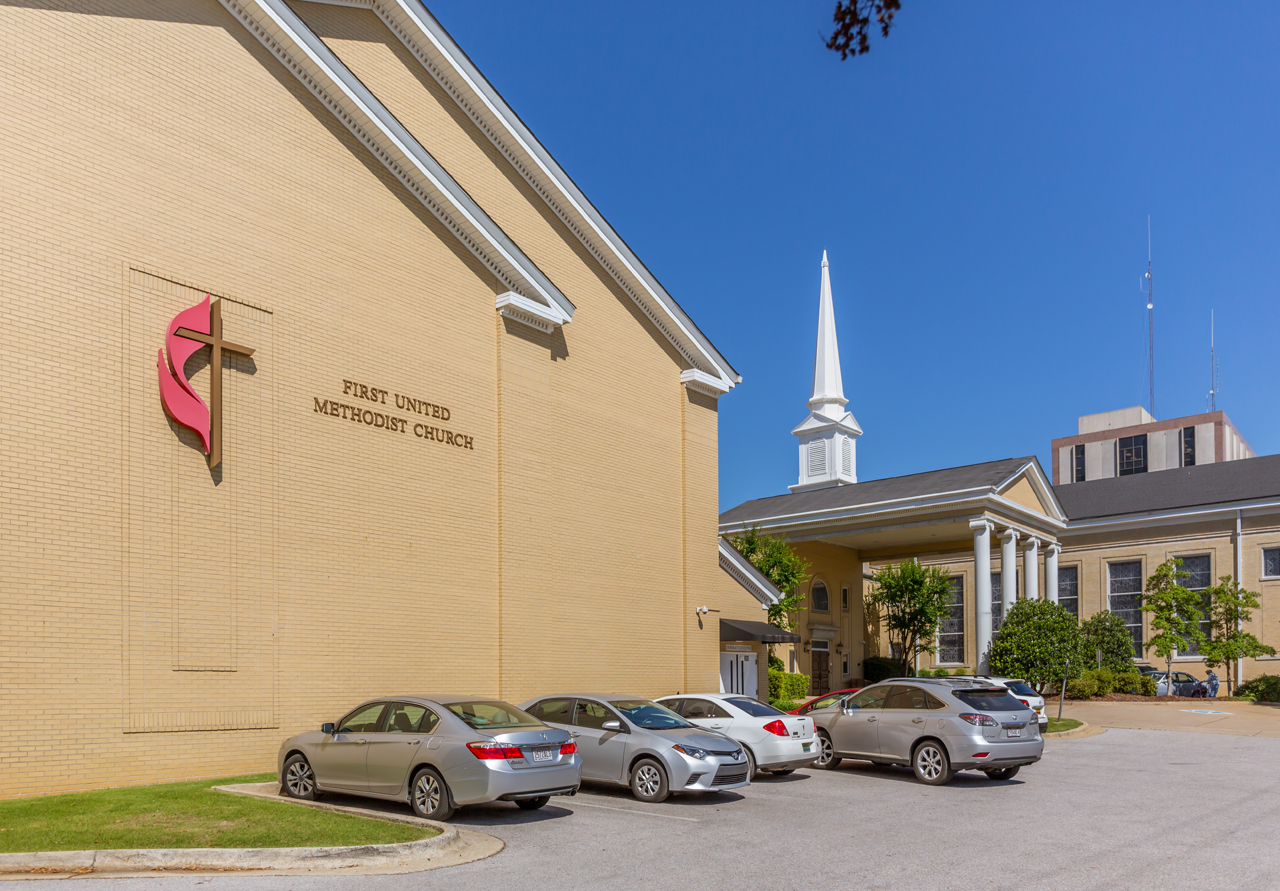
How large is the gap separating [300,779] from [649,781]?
4492 millimetres

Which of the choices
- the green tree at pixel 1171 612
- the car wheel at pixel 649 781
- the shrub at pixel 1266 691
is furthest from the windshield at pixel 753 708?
the green tree at pixel 1171 612

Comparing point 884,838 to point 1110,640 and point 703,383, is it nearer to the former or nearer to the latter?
point 703,383

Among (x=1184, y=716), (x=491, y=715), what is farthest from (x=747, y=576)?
(x=491, y=715)

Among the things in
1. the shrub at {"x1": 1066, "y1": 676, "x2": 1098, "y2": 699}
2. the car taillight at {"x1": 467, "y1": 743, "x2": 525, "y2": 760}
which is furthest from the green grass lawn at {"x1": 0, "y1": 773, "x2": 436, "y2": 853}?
the shrub at {"x1": 1066, "y1": 676, "x2": 1098, "y2": 699}

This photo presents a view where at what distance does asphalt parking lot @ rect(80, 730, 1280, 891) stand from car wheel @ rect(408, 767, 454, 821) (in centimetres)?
51

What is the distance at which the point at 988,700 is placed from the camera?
57.1 feet

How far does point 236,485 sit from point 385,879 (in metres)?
8.21

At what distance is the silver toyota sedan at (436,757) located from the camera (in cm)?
1212

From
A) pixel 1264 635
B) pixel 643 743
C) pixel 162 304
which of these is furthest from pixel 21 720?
pixel 1264 635

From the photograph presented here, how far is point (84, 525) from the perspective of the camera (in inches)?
558

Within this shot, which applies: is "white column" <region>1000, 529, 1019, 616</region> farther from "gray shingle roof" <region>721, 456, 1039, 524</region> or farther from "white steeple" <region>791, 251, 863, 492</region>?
"white steeple" <region>791, 251, 863, 492</region>

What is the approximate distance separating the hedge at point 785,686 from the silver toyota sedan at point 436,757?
25.0m

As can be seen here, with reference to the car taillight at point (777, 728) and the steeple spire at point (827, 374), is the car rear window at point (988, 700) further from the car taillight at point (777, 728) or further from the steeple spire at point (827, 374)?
the steeple spire at point (827, 374)

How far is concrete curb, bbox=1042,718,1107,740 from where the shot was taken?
28.1 meters
